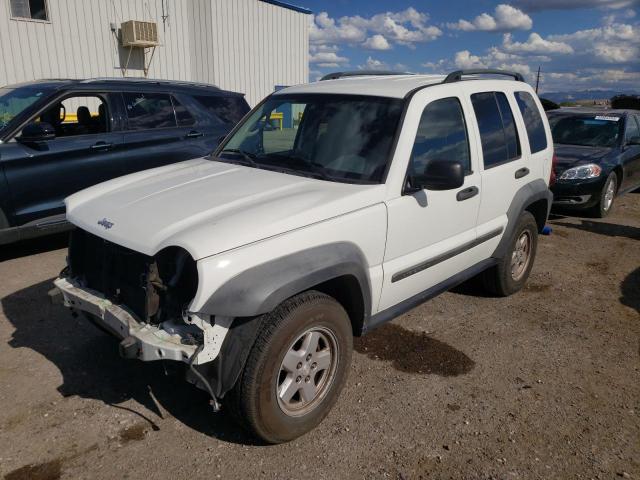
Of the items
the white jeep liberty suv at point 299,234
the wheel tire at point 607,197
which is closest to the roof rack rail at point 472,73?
the white jeep liberty suv at point 299,234

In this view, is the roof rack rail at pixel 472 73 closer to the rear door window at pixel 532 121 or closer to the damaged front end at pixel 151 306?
the rear door window at pixel 532 121

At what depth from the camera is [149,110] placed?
255 inches

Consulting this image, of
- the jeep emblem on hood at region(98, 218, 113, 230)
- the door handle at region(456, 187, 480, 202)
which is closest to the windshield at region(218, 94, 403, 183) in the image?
the door handle at region(456, 187, 480, 202)

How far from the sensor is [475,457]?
9.24 ft

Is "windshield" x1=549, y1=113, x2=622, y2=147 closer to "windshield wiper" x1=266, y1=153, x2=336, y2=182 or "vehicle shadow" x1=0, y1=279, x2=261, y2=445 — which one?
"windshield wiper" x1=266, y1=153, x2=336, y2=182

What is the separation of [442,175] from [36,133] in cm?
430

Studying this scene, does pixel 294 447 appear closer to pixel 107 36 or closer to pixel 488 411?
pixel 488 411

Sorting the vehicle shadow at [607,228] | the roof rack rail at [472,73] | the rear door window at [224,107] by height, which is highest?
the roof rack rail at [472,73]

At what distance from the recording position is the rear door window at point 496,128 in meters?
3.96

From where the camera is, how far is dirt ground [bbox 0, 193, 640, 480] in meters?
2.74

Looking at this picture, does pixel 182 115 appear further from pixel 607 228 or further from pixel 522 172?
pixel 607 228

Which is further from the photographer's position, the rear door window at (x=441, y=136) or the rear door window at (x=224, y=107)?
the rear door window at (x=224, y=107)

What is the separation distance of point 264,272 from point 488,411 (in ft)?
5.79

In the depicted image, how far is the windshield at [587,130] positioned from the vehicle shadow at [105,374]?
806 cm
